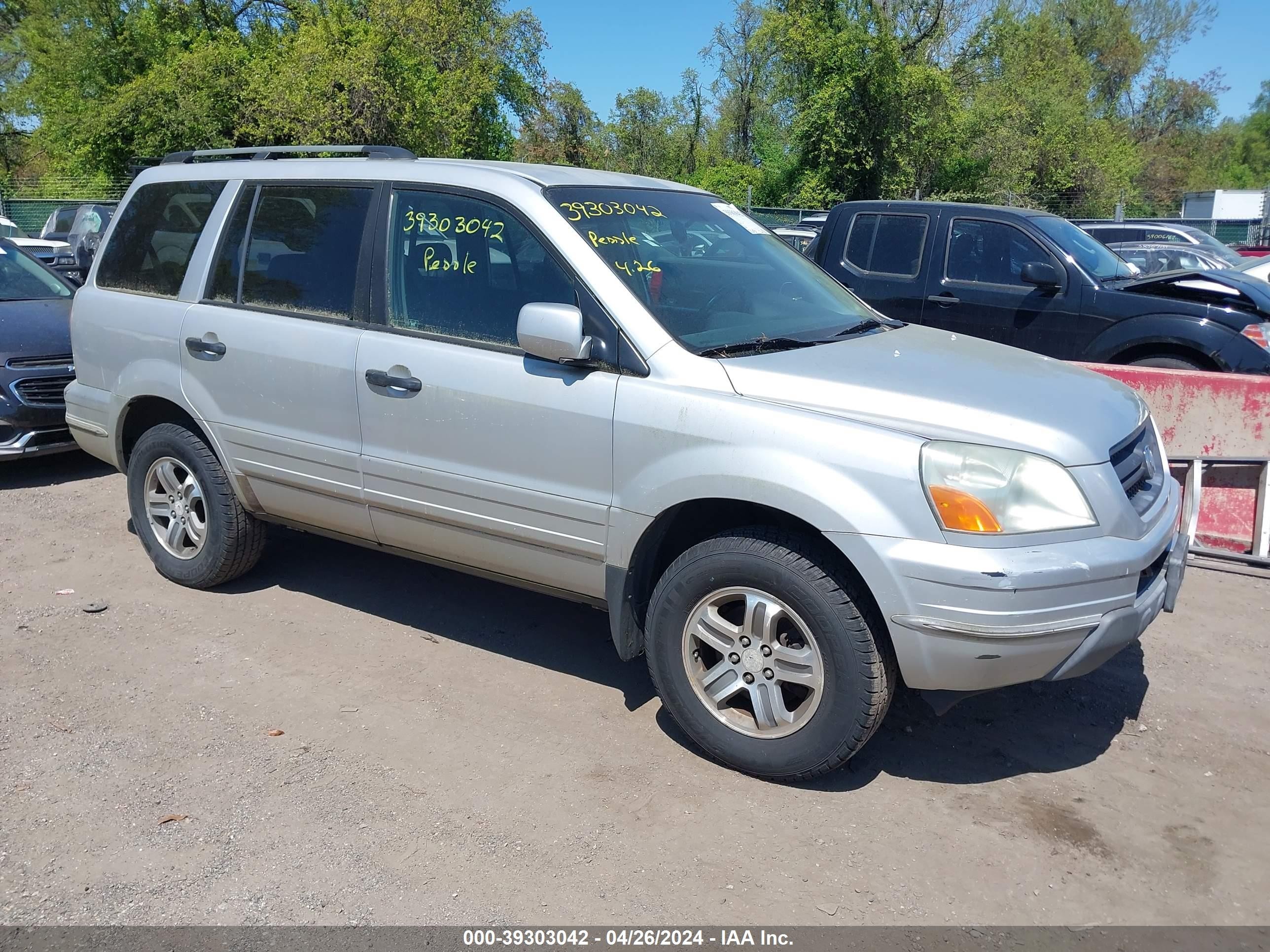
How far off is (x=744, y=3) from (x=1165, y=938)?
5293 cm

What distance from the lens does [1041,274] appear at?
7.56m

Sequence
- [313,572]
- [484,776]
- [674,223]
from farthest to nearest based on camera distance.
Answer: [313,572], [674,223], [484,776]

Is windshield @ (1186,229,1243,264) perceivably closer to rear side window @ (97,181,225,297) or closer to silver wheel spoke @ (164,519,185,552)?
rear side window @ (97,181,225,297)

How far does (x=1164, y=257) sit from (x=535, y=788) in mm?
13522

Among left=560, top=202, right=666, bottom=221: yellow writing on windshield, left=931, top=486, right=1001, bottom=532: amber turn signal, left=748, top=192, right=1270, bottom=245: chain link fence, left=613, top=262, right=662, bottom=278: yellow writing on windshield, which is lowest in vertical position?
left=931, top=486, right=1001, bottom=532: amber turn signal

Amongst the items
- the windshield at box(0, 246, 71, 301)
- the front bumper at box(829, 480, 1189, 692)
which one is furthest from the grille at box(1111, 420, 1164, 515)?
the windshield at box(0, 246, 71, 301)

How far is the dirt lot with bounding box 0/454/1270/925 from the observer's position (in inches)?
120

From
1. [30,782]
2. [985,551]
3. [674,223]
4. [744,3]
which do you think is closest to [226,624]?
[30,782]

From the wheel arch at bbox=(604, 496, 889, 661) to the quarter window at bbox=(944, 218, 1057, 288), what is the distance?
5.05m

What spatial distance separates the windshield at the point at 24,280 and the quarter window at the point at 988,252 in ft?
23.0

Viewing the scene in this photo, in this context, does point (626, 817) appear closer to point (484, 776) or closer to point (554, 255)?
point (484, 776)

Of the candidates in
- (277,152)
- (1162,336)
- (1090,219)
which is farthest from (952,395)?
(1090,219)

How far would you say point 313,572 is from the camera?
5.68 metres

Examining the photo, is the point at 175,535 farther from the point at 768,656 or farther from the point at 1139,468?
the point at 1139,468
